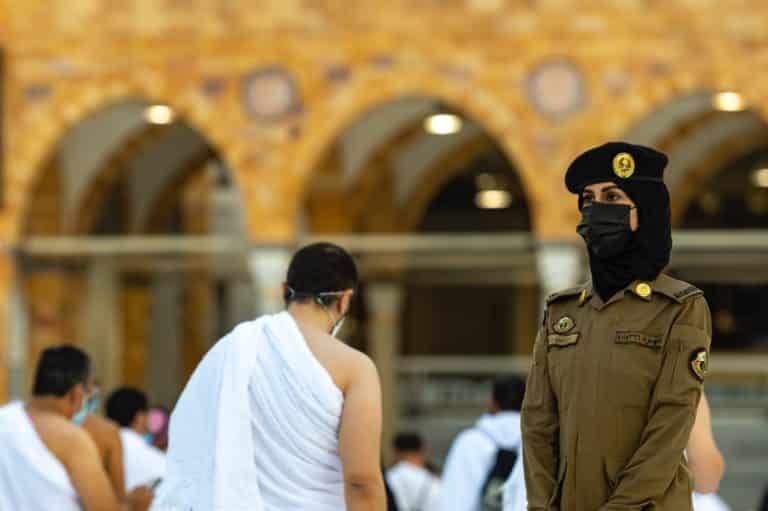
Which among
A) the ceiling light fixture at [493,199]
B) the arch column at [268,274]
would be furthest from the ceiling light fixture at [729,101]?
the ceiling light fixture at [493,199]

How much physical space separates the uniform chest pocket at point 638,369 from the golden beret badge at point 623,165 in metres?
0.37

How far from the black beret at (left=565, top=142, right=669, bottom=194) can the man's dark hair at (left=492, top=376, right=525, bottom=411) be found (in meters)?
3.21

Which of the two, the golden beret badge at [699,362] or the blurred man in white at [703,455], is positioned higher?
the golden beret badge at [699,362]

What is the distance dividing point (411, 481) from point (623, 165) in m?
7.58

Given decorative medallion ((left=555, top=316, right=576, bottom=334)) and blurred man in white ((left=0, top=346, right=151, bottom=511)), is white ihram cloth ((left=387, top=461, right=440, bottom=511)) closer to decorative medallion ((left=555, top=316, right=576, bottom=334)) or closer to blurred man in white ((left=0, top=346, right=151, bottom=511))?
blurred man in white ((left=0, top=346, right=151, bottom=511))

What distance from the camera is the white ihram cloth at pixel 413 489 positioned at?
11.6 m

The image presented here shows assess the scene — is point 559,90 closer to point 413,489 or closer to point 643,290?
point 413,489

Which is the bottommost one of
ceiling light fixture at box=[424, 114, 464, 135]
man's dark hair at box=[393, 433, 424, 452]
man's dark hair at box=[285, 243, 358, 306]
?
man's dark hair at box=[393, 433, 424, 452]

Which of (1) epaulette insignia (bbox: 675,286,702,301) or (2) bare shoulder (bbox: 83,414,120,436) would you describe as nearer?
(1) epaulette insignia (bbox: 675,286,702,301)

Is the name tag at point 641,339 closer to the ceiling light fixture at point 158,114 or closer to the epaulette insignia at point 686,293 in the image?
the epaulette insignia at point 686,293

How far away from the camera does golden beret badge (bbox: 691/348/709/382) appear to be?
4109mm

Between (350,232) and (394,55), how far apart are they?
393 centimetres

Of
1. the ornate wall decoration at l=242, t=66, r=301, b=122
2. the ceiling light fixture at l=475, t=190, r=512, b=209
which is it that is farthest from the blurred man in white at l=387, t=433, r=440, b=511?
the ceiling light fixture at l=475, t=190, r=512, b=209

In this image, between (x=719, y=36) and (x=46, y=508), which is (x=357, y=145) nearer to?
(x=719, y=36)
